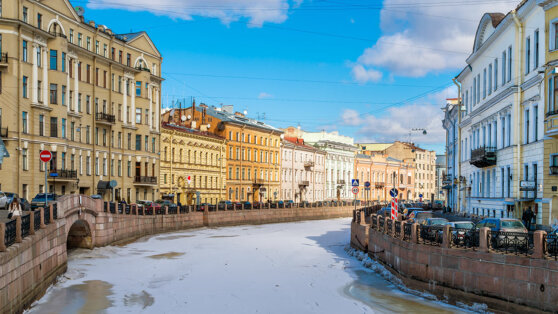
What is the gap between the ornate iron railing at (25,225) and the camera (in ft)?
65.9

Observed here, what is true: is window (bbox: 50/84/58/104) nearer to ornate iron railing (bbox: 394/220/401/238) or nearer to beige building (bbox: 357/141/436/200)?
ornate iron railing (bbox: 394/220/401/238)

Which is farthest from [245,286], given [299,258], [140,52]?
[140,52]

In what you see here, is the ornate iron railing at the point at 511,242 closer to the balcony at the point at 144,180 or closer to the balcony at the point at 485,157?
the balcony at the point at 485,157

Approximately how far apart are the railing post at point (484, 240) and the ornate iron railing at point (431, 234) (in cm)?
257

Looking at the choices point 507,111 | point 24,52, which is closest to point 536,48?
point 507,111

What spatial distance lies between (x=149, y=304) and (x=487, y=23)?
3169 cm

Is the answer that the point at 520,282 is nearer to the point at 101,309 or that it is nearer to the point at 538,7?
the point at 101,309

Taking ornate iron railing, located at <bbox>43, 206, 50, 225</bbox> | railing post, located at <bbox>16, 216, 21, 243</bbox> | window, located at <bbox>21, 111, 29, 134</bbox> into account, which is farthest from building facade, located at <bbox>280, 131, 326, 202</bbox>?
railing post, located at <bbox>16, 216, 21, 243</bbox>

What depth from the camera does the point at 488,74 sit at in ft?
149

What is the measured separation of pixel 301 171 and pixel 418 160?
172 feet

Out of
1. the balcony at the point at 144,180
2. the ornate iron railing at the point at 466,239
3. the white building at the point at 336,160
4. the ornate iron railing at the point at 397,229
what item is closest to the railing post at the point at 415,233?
the ornate iron railing at the point at 466,239

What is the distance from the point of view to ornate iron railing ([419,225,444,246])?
22420 millimetres

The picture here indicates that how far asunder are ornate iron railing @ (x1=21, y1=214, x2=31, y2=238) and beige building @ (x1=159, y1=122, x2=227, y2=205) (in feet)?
130

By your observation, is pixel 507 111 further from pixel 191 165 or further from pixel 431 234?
pixel 191 165
